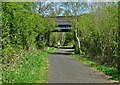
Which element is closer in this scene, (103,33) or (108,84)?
(108,84)

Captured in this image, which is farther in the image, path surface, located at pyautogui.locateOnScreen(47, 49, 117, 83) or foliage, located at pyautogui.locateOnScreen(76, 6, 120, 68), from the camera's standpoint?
foliage, located at pyautogui.locateOnScreen(76, 6, 120, 68)

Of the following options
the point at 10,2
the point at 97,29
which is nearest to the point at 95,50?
the point at 97,29

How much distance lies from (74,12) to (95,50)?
47.4ft

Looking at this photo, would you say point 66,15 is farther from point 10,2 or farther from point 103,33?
point 10,2

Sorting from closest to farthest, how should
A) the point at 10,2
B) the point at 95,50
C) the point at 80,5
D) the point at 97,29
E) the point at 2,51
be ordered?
the point at 2,51 → the point at 10,2 → the point at 97,29 → the point at 95,50 → the point at 80,5

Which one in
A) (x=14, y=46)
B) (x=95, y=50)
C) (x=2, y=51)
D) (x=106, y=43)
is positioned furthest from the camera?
(x=95, y=50)

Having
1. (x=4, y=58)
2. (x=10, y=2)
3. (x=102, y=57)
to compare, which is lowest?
(x=102, y=57)

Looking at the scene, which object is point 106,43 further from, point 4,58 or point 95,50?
point 4,58

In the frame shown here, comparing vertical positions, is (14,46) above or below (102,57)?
above

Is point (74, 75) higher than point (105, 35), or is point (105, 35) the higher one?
point (105, 35)

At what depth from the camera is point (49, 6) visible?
41.4 meters

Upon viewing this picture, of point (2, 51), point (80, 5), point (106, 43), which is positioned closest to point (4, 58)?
point (2, 51)

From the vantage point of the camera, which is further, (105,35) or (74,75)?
(105,35)

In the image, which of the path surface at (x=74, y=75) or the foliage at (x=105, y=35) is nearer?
the path surface at (x=74, y=75)
